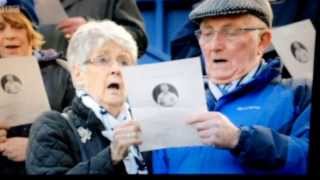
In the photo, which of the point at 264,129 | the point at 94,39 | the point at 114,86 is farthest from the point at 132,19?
the point at 264,129

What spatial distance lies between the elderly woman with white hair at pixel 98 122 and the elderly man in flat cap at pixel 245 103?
0.36 m

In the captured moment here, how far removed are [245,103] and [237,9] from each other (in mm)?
497

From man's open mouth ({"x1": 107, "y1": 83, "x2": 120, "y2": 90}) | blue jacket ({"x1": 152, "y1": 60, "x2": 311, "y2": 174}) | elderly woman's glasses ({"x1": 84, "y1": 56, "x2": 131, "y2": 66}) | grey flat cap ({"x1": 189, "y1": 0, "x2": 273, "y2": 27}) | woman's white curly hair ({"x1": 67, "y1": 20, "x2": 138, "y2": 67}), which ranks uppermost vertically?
grey flat cap ({"x1": 189, "y1": 0, "x2": 273, "y2": 27})

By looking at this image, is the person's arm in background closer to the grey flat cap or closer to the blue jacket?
the grey flat cap

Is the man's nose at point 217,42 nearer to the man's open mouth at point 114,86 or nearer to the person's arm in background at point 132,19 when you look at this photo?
the person's arm in background at point 132,19

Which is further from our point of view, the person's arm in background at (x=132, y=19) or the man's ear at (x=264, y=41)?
the person's arm in background at (x=132, y=19)

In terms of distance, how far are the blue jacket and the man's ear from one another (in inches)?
3.3

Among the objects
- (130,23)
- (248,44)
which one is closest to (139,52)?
(130,23)

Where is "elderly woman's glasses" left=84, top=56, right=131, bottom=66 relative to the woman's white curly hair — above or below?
below

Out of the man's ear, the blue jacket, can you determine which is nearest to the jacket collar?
the blue jacket

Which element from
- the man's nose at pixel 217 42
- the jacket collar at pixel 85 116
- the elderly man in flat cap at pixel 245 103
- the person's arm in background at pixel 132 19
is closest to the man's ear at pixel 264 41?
the elderly man in flat cap at pixel 245 103

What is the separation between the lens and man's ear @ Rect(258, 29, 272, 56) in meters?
5.82

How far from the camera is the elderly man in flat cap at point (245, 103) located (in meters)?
5.77

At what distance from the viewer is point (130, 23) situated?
596 cm
